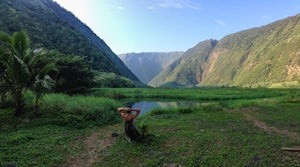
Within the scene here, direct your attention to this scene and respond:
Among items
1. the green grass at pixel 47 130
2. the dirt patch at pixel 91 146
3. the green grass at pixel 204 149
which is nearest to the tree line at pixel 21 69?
the green grass at pixel 47 130

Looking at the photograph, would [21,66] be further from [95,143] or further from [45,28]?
[45,28]

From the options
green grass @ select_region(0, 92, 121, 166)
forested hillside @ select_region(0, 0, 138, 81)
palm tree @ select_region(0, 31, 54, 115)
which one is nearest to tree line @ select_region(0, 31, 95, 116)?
palm tree @ select_region(0, 31, 54, 115)

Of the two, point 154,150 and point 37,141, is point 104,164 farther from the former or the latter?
point 37,141

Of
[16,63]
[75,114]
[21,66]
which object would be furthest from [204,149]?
[16,63]

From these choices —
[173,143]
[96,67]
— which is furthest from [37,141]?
[96,67]

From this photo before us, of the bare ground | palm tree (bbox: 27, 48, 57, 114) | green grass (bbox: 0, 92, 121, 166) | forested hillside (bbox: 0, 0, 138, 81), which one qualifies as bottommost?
the bare ground

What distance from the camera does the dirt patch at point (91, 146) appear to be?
802 centimetres

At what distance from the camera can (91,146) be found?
9742 millimetres

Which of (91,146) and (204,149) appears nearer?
(204,149)

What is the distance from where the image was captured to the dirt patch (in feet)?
26.3

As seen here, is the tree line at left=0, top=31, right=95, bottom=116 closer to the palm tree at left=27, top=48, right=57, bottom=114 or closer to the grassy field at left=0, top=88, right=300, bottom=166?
the palm tree at left=27, top=48, right=57, bottom=114

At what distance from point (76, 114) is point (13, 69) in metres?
4.08

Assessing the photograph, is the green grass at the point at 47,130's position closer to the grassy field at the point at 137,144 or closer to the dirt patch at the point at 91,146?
the grassy field at the point at 137,144

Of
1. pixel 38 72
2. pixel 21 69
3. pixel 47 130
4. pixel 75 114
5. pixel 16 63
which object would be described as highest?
pixel 16 63
